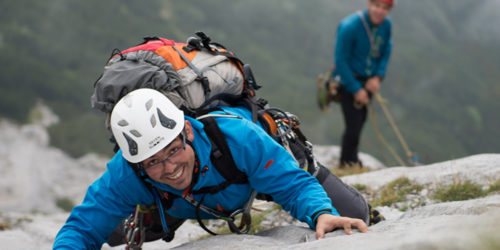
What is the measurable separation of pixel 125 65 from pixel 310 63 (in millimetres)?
107950

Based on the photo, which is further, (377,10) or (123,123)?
(377,10)

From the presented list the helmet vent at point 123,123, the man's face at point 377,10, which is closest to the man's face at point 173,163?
the helmet vent at point 123,123

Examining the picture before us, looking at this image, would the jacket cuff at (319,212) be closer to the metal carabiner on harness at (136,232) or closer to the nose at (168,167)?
the nose at (168,167)

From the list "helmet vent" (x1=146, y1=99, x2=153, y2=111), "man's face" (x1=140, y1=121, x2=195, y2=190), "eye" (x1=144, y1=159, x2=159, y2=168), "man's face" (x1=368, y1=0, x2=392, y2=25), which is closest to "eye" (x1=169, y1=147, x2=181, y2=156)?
"man's face" (x1=140, y1=121, x2=195, y2=190)

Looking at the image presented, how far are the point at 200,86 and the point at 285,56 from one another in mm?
107296

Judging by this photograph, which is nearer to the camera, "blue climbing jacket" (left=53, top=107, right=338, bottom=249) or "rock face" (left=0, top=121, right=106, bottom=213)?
"blue climbing jacket" (left=53, top=107, right=338, bottom=249)

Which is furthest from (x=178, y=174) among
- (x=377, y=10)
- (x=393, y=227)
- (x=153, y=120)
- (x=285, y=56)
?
(x=285, y=56)

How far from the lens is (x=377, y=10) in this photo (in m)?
9.31

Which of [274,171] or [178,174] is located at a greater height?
[178,174]

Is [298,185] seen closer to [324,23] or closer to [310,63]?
[310,63]

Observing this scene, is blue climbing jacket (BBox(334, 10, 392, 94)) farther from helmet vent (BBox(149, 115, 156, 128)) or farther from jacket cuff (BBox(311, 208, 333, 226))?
helmet vent (BBox(149, 115, 156, 128))

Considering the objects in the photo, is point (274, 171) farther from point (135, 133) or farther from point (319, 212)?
point (135, 133)

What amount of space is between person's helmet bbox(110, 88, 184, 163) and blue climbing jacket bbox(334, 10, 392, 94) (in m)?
6.12

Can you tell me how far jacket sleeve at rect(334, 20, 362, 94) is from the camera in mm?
9500
